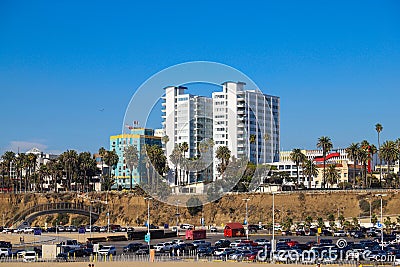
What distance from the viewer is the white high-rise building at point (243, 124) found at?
161 m

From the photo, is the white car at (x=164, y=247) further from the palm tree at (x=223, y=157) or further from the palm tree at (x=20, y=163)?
the palm tree at (x=20, y=163)

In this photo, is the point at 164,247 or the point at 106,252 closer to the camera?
the point at 106,252

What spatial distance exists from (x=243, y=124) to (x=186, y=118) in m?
17.5

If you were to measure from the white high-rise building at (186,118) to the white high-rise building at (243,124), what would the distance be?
2752 millimetres

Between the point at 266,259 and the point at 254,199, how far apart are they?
220 feet

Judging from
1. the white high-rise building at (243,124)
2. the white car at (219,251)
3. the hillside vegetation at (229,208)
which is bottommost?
the white car at (219,251)

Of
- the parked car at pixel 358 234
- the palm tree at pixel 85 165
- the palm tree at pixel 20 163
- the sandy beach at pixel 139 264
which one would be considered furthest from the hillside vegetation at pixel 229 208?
the sandy beach at pixel 139 264

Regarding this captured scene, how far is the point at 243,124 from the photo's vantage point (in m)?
172

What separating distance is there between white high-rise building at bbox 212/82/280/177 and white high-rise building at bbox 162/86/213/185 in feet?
9.03

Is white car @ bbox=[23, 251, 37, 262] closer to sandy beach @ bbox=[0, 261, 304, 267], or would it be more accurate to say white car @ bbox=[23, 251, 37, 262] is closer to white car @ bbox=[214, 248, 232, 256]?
sandy beach @ bbox=[0, 261, 304, 267]

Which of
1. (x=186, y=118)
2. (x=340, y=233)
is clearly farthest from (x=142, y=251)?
(x=186, y=118)

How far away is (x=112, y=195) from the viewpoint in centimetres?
13512

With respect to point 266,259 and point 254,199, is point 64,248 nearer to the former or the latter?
point 266,259

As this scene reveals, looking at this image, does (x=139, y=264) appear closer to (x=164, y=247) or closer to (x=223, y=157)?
(x=164, y=247)
